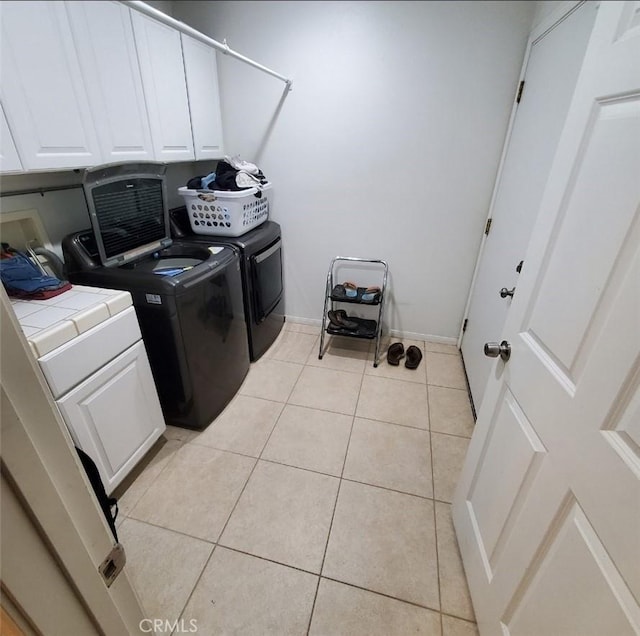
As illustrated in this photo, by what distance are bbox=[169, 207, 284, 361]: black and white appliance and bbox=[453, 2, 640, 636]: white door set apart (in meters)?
1.47

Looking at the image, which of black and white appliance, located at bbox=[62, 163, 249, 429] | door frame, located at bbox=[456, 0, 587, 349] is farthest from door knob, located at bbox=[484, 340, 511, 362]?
black and white appliance, located at bbox=[62, 163, 249, 429]

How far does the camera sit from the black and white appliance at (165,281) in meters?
1.27

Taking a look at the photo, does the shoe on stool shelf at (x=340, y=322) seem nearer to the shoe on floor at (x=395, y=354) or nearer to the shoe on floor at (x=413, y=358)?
the shoe on floor at (x=395, y=354)

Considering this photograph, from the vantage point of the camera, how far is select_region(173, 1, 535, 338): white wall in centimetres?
166

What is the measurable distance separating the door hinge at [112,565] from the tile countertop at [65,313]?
2.12 feet

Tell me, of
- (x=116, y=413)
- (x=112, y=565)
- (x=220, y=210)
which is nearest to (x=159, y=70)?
(x=112, y=565)

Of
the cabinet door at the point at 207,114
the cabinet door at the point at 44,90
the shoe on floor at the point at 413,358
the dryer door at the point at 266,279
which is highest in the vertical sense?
the cabinet door at the point at 207,114

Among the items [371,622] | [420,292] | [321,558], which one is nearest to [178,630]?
[321,558]

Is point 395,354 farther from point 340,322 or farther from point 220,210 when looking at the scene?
point 220,210

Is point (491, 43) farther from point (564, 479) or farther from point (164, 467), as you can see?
point (164, 467)

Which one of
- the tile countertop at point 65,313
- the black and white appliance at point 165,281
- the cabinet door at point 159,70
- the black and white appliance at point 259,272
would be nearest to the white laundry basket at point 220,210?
the black and white appliance at point 259,272

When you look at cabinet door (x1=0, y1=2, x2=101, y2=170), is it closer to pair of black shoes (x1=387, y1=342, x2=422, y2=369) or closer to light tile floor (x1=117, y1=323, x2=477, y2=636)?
light tile floor (x1=117, y1=323, x2=477, y2=636)

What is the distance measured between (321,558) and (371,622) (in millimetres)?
243

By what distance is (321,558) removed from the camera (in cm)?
120
